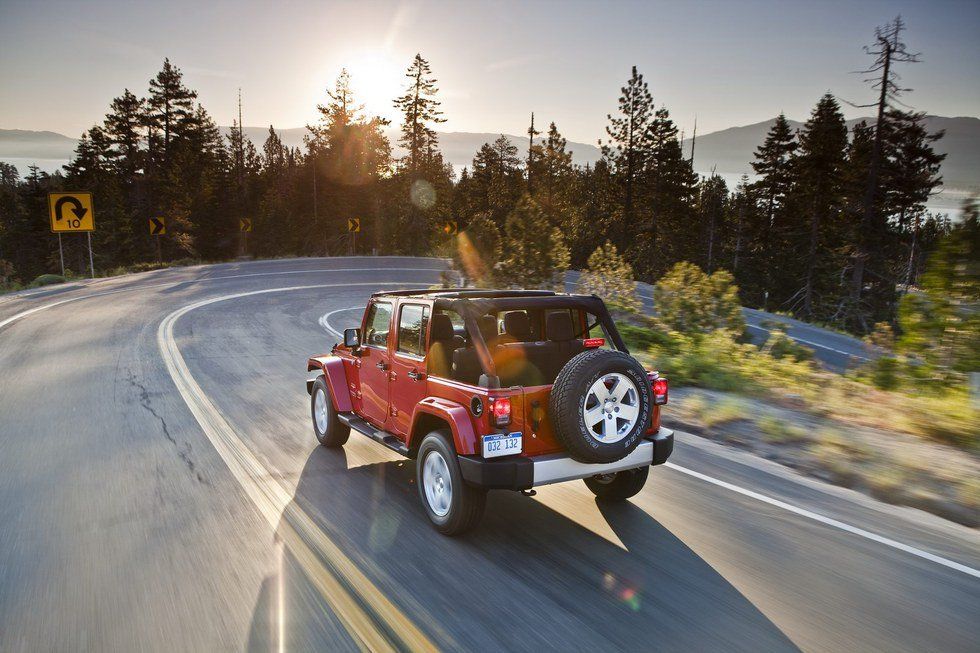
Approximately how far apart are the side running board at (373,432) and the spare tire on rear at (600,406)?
5.15 ft

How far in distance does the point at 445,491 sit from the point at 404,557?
568 mm

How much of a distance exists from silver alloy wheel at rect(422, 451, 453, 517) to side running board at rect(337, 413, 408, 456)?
44 centimetres

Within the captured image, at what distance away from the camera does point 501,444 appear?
4.39 metres

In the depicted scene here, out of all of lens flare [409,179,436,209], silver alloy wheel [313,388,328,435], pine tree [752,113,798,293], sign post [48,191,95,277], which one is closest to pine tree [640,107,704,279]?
pine tree [752,113,798,293]

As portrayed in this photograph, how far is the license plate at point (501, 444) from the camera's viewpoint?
436cm

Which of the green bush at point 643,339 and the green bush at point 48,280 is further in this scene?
the green bush at point 48,280

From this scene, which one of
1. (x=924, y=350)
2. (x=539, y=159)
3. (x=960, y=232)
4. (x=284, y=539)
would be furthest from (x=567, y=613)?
(x=539, y=159)

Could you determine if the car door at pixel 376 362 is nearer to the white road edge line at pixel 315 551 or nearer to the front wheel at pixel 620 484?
the white road edge line at pixel 315 551

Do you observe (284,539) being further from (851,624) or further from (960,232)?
(960,232)

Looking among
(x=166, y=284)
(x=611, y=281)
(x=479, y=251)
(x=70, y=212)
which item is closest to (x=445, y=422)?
(x=611, y=281)

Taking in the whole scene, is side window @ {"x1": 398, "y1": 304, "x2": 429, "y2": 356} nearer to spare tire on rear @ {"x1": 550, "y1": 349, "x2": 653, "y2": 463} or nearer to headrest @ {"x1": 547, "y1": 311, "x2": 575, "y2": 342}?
headrest @ {"x1": 547, "y1": 311, "x2": 575, "y2": 342}

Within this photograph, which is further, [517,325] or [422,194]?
[422,194]

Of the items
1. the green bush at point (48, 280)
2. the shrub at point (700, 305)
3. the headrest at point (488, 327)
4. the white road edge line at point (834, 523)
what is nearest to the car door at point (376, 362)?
the headrest at point (488, 327)

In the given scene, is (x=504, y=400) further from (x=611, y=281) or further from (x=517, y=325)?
(x=611, y=281)
